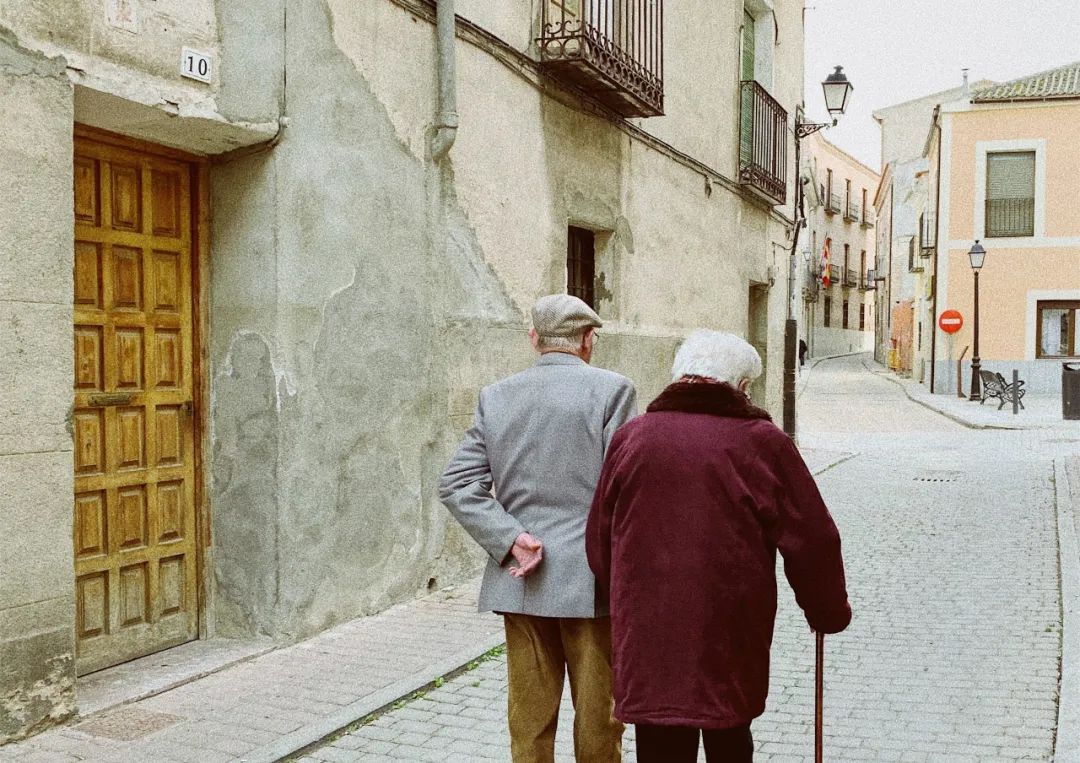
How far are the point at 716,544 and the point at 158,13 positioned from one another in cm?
366

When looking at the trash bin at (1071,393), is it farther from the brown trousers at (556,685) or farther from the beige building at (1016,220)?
the brown trousers at (556,685)

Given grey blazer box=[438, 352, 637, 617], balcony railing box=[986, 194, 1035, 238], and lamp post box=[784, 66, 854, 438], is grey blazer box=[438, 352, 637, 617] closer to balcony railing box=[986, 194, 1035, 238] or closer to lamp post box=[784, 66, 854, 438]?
lamp post box=[784, 66, 854, 438]

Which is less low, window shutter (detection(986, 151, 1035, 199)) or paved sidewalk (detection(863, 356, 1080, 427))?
window shutter (detection(986, 151, 1035, 199))

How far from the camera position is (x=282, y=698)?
4887 millimetres

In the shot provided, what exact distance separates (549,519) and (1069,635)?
396 cm

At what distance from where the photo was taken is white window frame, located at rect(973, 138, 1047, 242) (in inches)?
1152

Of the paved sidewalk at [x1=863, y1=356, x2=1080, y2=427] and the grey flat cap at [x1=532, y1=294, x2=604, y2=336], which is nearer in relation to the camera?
the grey flat cap at [x1=532, y1=294, x2=604, y2=336]

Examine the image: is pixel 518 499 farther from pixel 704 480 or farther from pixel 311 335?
pixel 311 335

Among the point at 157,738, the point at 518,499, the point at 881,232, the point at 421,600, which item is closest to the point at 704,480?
the point at 518,499

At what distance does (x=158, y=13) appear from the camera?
4.93m

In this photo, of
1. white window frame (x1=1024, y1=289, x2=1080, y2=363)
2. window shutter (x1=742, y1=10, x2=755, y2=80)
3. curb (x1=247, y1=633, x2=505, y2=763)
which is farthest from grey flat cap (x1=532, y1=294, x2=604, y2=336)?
white window frame (x1=1024, y1=289, x2=1080, y2=363)

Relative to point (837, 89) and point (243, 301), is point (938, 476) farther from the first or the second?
point (243, 301)

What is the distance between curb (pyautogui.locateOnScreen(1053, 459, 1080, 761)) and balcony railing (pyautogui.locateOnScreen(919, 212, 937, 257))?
74.6 ft

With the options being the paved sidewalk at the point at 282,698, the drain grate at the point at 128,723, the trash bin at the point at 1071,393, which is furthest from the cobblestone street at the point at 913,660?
the trash bin at the point at 1071,393
